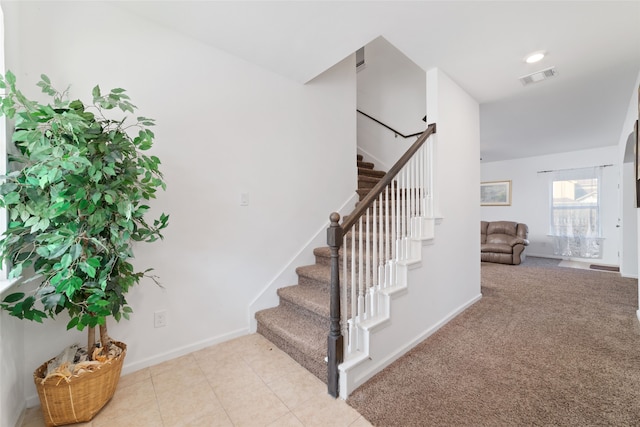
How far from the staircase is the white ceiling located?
74.7 inches

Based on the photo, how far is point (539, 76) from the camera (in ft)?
8.42

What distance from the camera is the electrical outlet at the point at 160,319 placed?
1.95 m

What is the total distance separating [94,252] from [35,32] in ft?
4.51

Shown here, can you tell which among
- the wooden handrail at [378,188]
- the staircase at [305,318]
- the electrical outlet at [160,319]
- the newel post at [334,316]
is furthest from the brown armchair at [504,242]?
the electrical outlet at [160,319]

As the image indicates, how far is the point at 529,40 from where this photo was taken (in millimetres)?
2037

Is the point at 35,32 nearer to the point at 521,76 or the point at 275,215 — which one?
the point at 275,215

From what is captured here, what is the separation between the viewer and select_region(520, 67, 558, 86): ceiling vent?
249 centimetres

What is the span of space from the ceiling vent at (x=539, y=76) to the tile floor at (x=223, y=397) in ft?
10.6

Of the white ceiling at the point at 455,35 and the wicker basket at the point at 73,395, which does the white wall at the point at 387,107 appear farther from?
the wicker basket at the point at 73,395

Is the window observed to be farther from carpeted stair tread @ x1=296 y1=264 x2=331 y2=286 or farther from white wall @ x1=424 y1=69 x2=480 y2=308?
carpeted stair tread @ x1=296 y1=264 x2=331 y2=286

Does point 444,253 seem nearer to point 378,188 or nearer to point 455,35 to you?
point 378,188

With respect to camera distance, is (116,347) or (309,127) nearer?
(116,347)

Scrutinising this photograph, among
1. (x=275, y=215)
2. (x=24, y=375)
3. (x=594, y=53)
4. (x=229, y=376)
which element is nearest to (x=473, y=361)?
(x=229, y=376)

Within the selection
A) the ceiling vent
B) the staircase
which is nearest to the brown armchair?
the ceiling vent
